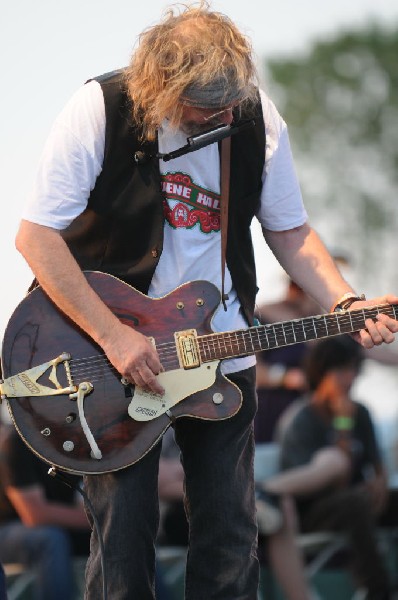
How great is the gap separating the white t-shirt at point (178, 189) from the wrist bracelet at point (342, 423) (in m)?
3.18

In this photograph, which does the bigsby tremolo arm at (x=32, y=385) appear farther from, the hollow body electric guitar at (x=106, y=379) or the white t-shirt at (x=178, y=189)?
the white t-shirt at (x=178, y=189)

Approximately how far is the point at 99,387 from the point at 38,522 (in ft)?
8.82

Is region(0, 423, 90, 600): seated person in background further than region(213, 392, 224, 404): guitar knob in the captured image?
Yes

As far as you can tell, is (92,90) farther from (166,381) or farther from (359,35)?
(359,35)

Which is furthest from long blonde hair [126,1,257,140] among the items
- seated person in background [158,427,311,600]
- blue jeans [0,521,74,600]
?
seated person in background [158,427,311,600]

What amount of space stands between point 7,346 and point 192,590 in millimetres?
982

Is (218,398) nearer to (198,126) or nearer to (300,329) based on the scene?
(300,329)

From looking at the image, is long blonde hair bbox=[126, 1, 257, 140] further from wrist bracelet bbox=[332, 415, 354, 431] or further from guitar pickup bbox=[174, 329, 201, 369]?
wrist bracelet bbox=[332, 415, 354, 431]

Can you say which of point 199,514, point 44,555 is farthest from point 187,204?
point 44,555

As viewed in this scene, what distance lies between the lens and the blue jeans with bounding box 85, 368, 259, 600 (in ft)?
12.0

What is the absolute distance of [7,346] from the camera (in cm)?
375

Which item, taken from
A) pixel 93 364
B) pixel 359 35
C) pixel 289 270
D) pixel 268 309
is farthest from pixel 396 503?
pixel 359 35

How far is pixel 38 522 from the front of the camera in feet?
20.5

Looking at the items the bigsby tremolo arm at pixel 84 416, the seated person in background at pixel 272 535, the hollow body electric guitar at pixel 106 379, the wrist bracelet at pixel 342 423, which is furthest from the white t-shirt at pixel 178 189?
the wrist bracelet at pixel 342 423
